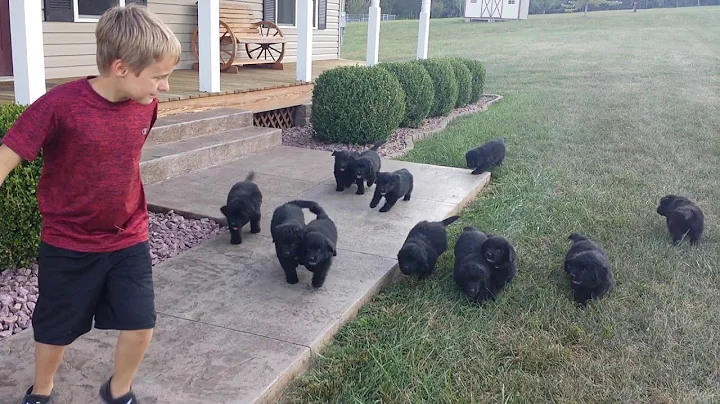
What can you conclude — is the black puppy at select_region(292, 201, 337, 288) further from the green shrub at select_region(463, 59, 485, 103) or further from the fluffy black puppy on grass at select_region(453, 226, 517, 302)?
the green shrub at select_region(463, 59, 485, 103)

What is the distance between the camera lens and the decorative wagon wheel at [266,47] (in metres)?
12.7

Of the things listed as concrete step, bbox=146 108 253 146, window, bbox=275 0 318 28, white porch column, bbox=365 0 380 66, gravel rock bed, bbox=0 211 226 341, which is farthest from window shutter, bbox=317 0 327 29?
gravel rock bed, bbox=0 211 226 341

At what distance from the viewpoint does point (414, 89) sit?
10.4m

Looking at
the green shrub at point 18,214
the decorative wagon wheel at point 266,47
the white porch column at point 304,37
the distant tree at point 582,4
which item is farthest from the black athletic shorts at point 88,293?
the distant tree at point 582,4

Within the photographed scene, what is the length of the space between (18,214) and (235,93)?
4.90m

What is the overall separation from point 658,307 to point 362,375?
6.90 ft

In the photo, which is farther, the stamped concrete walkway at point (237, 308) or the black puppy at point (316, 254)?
the black puppy at point (316, 254)

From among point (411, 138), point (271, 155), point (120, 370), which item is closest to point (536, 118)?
point (411, 138)

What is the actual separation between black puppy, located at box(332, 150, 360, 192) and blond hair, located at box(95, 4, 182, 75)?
375cm

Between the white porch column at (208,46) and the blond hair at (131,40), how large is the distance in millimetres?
5990

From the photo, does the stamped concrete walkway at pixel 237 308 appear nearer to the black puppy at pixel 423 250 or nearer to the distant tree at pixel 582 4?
the black puppy at pixel 423 250

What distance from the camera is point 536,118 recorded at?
39.7 ft

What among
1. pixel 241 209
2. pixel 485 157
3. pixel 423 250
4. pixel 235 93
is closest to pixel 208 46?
pixel 235 93

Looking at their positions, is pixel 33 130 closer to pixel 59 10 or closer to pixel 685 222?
pixel 685 222
